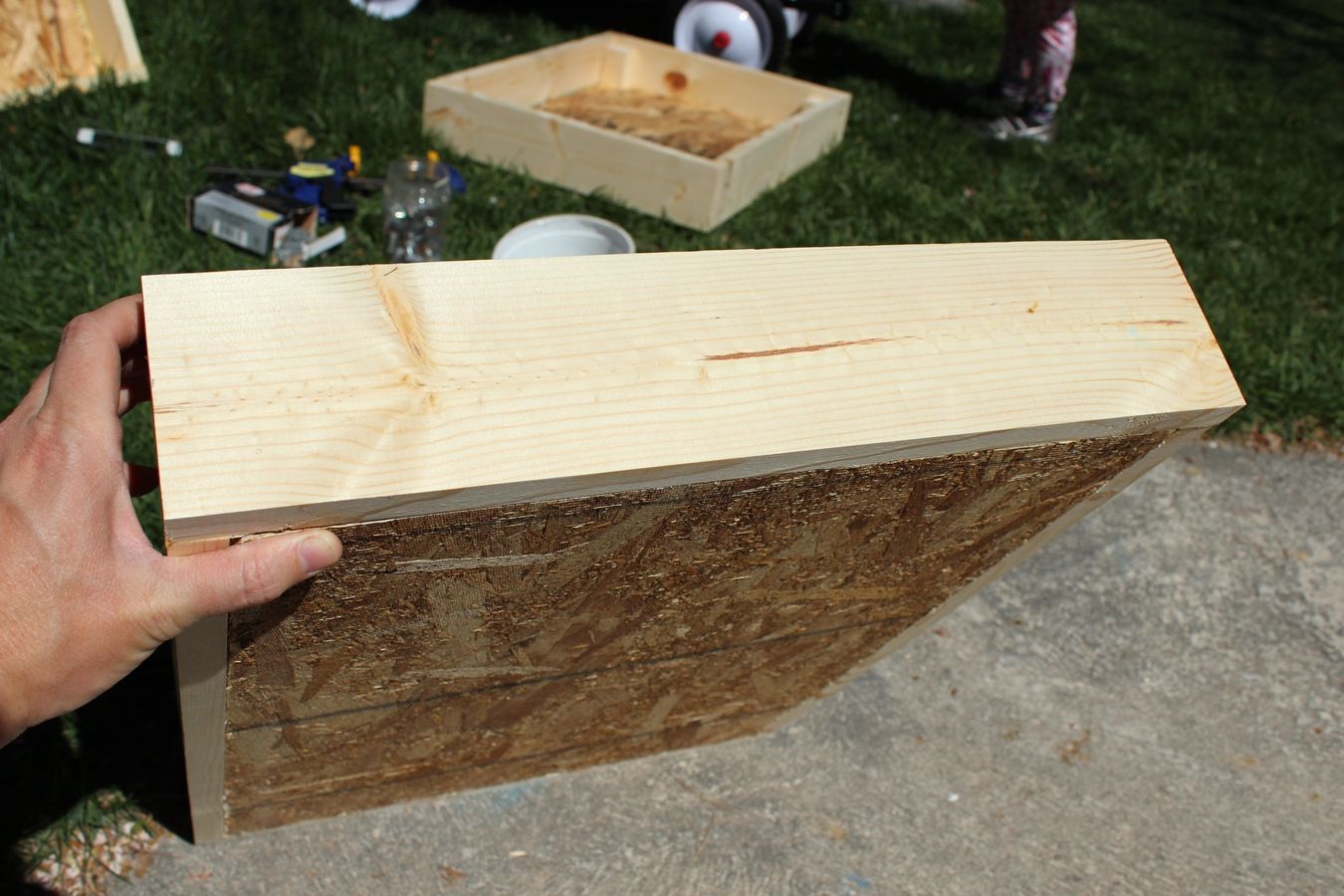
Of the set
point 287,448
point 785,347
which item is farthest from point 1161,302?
point 287,448

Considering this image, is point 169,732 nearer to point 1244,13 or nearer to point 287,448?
point 287,448

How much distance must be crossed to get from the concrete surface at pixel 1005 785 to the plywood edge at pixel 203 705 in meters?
0.19

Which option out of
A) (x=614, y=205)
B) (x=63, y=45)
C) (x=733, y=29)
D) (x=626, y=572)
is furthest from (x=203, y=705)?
(x=733, y=29)

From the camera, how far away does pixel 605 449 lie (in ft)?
3.73

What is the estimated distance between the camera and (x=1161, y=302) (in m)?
1.48

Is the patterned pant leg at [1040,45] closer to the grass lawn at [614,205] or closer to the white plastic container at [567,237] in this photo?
the grass lawn at [614,205]

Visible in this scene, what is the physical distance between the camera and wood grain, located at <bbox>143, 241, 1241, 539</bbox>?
3.47ft

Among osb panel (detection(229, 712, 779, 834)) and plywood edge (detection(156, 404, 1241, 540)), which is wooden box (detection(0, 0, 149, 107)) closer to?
osb panel (detection(229, 712, 779, 834))

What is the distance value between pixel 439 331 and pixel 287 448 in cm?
22

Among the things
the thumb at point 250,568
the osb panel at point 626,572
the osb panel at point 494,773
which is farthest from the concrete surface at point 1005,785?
the thumb at point 250,568

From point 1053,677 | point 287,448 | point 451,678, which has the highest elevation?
point 287,448

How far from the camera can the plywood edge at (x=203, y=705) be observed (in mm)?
1240

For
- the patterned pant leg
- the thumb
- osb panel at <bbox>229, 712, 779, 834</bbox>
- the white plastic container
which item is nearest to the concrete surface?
osb panel at <bbox>229, 712, 779, 834</bbox>

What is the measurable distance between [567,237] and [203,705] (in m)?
2.15
